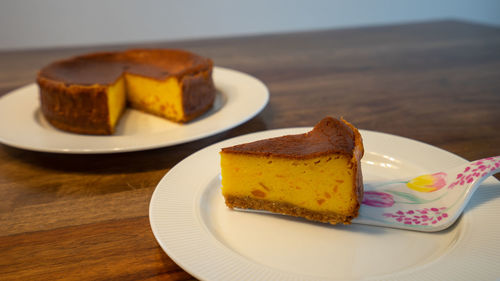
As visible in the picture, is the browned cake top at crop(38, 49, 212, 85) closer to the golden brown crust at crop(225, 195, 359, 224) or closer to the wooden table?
the wooden table

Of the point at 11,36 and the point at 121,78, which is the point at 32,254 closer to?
the point at 121,78

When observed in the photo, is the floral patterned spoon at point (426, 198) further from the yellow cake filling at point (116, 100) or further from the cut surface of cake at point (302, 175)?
the yellow cake filling at point (116, 100)

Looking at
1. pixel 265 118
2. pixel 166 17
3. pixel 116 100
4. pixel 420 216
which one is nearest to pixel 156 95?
pixel 116 100

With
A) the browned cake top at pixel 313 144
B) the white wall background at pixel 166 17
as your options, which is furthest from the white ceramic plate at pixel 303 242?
the white wall background at pixel 166 17

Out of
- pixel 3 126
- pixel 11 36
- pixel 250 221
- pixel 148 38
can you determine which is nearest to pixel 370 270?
A: pixel 250 221

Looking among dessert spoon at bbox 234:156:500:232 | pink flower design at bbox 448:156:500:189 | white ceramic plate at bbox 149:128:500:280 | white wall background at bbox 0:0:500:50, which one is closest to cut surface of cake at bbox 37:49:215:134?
white ceramic plate at bbox 149:128:500:280

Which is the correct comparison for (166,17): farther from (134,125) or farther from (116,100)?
(134,125)
